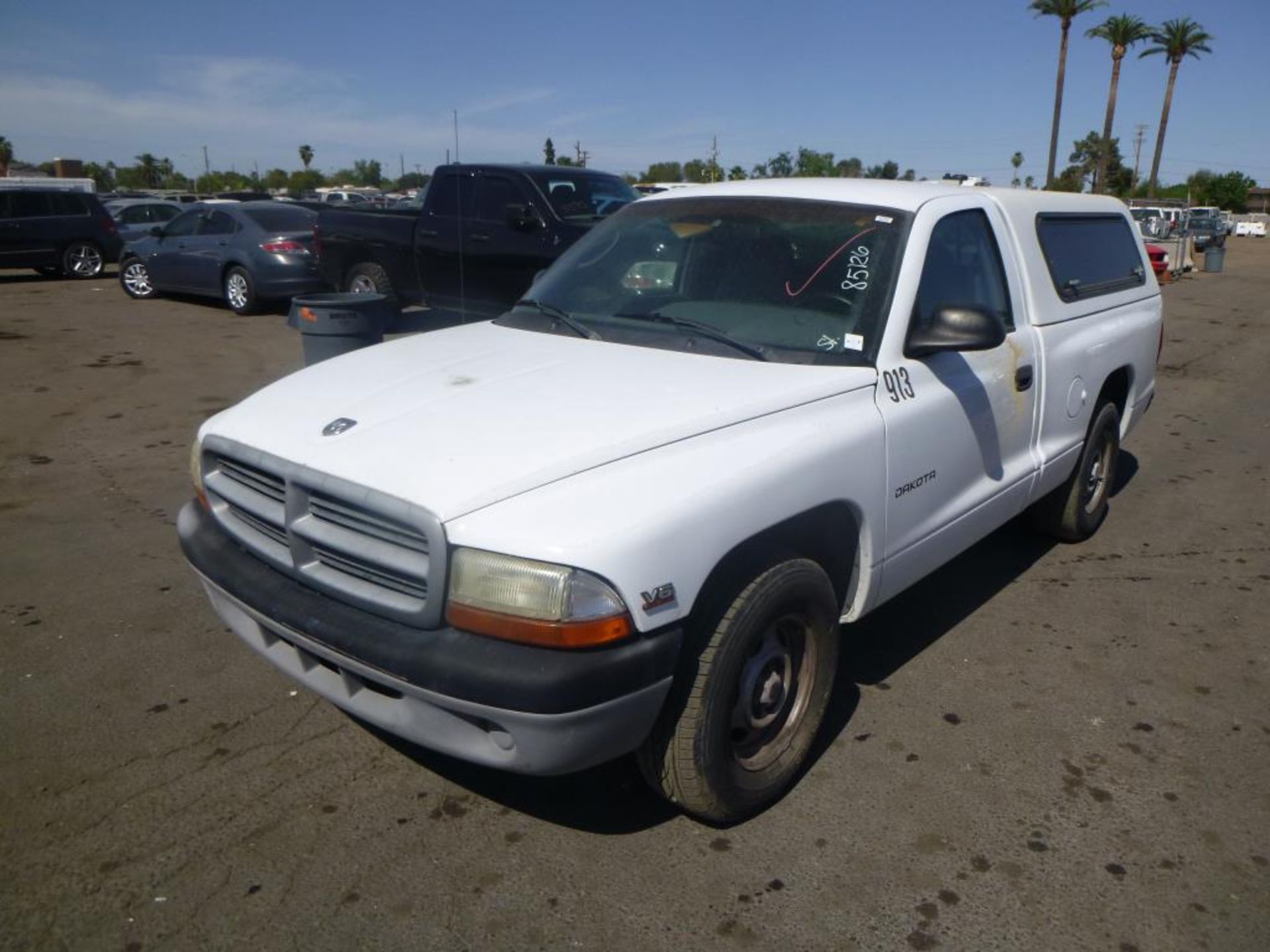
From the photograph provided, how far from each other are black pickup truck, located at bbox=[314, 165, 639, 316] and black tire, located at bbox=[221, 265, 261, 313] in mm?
1870

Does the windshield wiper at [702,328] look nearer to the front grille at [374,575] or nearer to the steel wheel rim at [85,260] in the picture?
the front grille at [374,575]

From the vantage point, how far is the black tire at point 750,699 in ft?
8.79

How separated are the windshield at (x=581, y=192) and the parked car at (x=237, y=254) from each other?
4.33m

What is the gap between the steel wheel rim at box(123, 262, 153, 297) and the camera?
1530 centimetres

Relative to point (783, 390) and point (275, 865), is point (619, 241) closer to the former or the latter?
point (783, 390)

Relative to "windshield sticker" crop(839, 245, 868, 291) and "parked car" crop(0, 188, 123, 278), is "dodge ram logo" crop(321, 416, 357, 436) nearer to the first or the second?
"windshield sticker" crop(839, 245, 868, 291)

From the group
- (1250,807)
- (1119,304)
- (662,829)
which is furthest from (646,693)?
(1119,304)

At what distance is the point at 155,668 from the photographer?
3863 mm

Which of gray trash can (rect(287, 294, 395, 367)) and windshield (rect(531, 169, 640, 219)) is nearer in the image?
gray trash can (rect(287, 294, 395, 367))

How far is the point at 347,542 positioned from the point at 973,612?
9.84 ft

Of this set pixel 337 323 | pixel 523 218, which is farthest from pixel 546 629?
pixel 523 218

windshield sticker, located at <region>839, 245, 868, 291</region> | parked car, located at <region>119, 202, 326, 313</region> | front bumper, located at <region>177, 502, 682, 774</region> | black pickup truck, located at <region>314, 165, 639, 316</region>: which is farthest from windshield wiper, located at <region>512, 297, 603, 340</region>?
parked car, located at <region>119, 202, 326, 313</region>

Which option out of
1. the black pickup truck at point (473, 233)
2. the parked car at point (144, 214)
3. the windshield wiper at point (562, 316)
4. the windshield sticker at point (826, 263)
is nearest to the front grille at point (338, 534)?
the windshield wiper at point (562, 316)

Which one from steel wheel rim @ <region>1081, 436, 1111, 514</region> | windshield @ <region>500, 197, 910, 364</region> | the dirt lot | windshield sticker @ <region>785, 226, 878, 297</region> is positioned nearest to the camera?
the dirt lot
